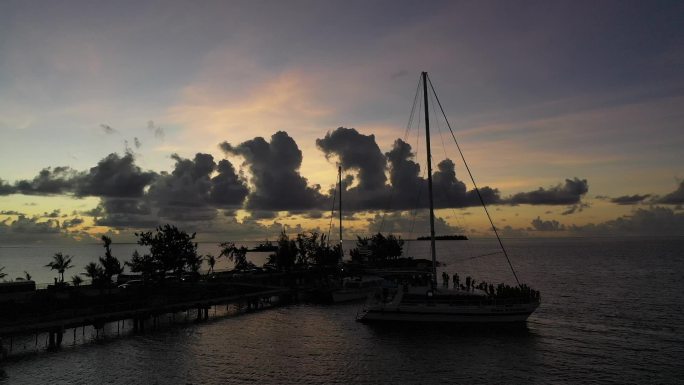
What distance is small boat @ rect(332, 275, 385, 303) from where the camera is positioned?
81.4 meters

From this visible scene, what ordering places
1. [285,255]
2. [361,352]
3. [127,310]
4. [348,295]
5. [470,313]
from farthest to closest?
[285,255]
[348,295]
[127,310]
[470,313]
[361,352]

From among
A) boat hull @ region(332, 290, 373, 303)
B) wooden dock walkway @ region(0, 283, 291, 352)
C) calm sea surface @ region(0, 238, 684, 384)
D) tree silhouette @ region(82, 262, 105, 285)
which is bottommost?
calm sea surface @ region(0, 238, 684, 384)

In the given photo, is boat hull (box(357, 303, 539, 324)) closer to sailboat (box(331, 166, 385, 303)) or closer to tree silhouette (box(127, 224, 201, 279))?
sailboat (box(331, 166, 385, 303))

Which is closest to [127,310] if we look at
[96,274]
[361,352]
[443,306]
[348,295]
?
[96,274]

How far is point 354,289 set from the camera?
8450 centimetres

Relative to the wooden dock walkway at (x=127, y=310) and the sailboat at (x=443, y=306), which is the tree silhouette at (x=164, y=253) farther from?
the sailboat at (x=443, y=306)

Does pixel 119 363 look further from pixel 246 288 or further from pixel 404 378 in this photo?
pixel 246 288

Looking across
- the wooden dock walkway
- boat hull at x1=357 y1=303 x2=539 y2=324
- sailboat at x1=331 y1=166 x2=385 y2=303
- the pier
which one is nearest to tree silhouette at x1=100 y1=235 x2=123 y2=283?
the pier

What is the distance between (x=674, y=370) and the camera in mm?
40250

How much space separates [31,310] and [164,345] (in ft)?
56.8

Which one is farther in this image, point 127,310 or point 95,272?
point 95,272

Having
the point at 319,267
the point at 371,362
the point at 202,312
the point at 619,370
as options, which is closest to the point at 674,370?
the point at 619,370

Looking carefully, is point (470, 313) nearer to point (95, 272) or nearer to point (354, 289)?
point (354, 289)

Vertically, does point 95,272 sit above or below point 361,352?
above
